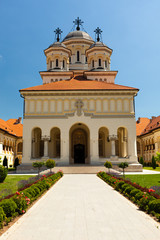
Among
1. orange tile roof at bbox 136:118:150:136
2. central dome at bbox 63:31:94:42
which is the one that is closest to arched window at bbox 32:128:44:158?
orange tile roof at bbox 136:118:150:136

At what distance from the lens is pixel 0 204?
682 cm

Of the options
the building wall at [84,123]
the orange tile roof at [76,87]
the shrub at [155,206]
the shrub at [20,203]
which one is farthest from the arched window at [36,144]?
the shrub at [155,206]

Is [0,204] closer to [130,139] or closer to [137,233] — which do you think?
[137,233]

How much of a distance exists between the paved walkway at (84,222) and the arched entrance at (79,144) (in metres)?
26.6

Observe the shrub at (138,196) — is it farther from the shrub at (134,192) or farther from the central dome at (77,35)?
the central dome at (77,35)

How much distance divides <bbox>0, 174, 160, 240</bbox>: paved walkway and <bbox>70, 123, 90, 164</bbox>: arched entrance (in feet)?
87.3

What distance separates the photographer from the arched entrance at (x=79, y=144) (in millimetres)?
36562

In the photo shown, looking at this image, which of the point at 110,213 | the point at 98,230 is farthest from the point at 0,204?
the point at 110,213

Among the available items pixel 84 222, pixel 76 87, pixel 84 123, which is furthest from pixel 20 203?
pixel 76 87

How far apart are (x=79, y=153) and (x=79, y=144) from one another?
156cm

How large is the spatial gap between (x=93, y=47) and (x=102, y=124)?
1847 centimetres

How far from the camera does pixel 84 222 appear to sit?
264 inches

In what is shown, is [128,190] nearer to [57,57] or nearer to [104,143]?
[104,143]

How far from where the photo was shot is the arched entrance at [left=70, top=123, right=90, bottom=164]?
36562mm
